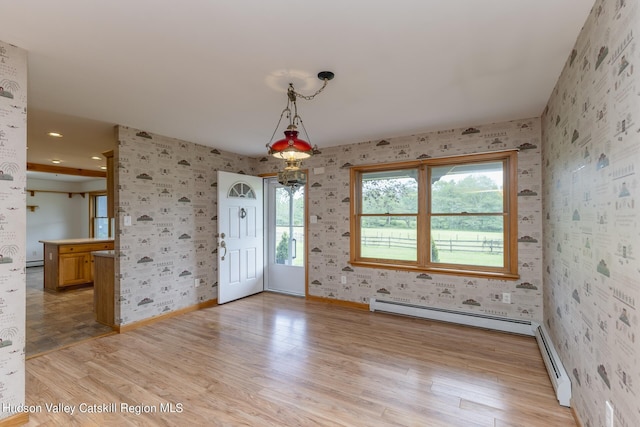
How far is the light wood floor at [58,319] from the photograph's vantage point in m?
3.31

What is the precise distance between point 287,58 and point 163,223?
116 inches

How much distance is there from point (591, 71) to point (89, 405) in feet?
12.6

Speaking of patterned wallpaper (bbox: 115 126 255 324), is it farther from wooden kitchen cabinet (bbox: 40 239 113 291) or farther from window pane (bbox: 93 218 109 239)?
window pane (bbox: 93 218 109 239)

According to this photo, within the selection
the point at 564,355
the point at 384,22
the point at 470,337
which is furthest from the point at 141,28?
the point at 470,337

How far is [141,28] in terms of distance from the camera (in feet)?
5.75

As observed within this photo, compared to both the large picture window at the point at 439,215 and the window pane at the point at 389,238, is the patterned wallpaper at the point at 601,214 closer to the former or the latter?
the large picture window at the point at 439,215

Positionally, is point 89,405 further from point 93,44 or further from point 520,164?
point 520,164

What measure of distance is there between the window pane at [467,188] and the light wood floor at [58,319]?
4.39 m

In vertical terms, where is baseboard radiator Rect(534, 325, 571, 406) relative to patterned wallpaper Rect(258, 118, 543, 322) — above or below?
below

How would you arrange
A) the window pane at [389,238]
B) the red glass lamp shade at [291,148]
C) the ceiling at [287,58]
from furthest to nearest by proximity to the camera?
the window pane at [389,238] < the red glass lamp shade at [291,148] < the ceiling at [287,58]

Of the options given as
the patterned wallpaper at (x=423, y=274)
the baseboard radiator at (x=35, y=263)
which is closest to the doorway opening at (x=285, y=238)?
the patterned wallpaper at (x=423, y=274)

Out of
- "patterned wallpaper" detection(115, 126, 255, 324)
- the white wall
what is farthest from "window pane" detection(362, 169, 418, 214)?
the white wall

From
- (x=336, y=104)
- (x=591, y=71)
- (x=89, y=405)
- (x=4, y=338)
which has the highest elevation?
(x=336, y=104)

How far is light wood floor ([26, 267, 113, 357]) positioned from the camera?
3.31 metres
